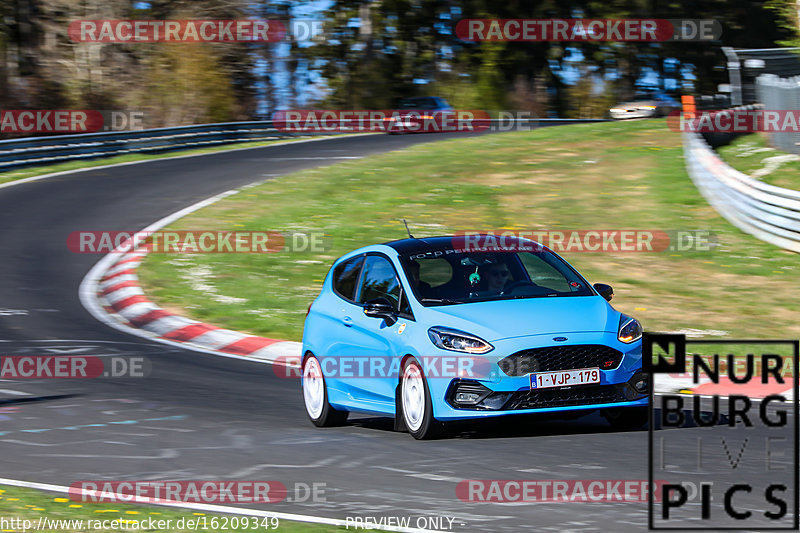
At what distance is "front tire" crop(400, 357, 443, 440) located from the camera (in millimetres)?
8617

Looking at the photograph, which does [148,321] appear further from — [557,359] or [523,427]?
[557,359]

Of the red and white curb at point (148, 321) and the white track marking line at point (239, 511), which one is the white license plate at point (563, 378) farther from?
the red and white curb at point (148, 321)

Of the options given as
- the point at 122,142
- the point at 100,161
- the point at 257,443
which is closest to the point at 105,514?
the point at 257,443

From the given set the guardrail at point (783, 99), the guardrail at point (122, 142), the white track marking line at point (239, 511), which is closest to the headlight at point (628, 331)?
the white track marking line at point (239, 511)

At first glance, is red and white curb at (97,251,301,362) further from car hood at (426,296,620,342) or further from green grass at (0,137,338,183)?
green grass at (0,137,338,183)

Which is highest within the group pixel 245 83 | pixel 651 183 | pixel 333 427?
pixel 245 83

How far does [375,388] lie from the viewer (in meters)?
9.38

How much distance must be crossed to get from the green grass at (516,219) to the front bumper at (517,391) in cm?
578

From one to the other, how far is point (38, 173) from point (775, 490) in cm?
2683

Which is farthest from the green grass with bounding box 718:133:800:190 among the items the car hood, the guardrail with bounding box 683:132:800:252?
the car hood

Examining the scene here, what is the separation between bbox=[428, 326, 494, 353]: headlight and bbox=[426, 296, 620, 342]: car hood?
46 mm

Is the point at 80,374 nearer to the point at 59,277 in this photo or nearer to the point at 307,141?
the point at 59,277

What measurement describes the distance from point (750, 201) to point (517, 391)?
12526 mm

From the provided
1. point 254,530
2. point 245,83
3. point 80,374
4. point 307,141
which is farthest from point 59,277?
point 245,83
